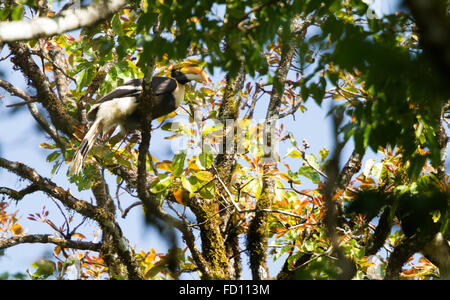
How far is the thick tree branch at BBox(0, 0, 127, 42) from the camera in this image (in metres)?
1.73

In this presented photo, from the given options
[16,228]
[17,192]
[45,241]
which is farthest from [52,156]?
[16,228]

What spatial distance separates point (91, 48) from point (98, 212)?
130cm

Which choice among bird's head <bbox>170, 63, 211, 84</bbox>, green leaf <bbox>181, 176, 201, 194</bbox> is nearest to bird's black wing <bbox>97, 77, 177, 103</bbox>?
bird's head <bbox>170, 63, 211, 84</bbox>

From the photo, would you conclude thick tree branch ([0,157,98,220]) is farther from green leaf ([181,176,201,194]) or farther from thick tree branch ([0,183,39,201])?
green leaf ([181,176,201,194])

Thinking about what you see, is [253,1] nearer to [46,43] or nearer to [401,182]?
[401,182]

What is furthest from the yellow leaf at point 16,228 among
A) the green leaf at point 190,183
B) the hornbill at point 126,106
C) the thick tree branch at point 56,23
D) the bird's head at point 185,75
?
the thick tree branch at point 56,23

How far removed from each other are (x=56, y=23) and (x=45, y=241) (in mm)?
2025

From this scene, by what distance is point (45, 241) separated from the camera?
3.41 meters

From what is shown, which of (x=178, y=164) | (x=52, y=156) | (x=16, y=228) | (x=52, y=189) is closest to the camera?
(x=178, y=164)

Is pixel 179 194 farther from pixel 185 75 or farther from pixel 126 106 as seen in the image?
pixel 185 75

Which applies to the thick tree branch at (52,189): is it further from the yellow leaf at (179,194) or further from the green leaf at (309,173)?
the green leaf at (309,173)

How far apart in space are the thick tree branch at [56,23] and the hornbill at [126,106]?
1475 mm

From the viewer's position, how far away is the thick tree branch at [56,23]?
1.73 meters

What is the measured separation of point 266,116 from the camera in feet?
11.9
